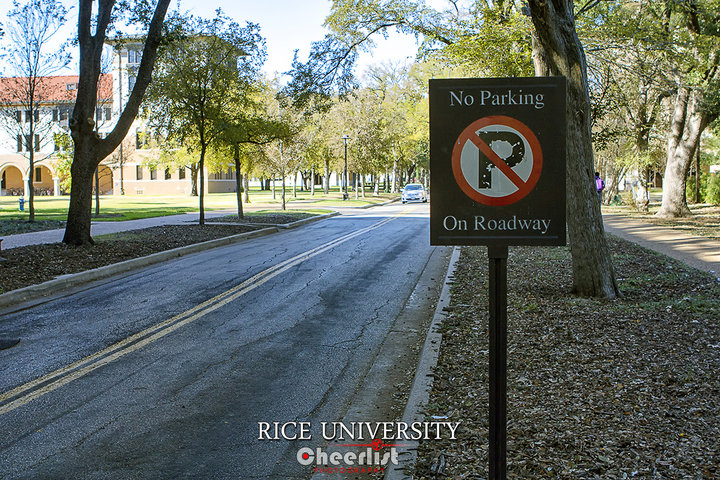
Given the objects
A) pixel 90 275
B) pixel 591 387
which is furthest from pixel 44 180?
pixel 591 387

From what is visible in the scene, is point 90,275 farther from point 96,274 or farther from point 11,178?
point 11,178

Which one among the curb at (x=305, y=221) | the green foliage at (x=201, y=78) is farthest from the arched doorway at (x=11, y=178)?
the green foliage at (x=201, y=78)

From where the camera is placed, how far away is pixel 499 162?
9.57 feet

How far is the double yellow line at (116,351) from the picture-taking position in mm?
5680

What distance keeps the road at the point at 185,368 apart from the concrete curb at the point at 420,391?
58cm

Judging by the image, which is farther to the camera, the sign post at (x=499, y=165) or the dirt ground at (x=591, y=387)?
the dirt ground at (x=591, y=387)

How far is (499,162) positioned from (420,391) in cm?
308

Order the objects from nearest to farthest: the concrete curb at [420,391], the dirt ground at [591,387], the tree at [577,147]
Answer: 1. the dirt ground at [591,387]
2. the concrete curb at [420,391]
3. the tree at [577,147]

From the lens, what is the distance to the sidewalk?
43.5 ft

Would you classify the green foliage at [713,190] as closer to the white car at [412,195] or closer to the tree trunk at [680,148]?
the tree trunk at [680,148]

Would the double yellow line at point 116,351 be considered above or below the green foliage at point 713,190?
below

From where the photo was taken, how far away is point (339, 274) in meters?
12.8

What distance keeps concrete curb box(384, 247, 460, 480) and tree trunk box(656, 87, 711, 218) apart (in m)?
19.5

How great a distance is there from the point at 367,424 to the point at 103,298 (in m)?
6.67
